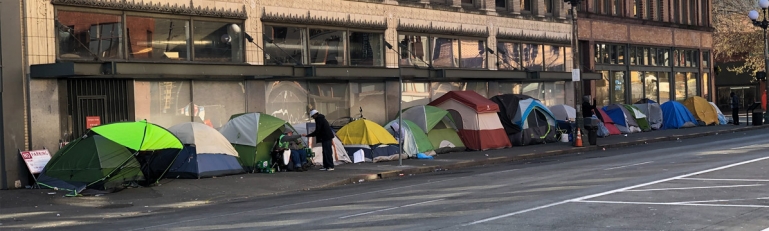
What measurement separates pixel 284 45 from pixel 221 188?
8578mm

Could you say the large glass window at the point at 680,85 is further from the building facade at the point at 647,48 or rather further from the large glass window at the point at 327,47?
the large glass window at the point at 327,47

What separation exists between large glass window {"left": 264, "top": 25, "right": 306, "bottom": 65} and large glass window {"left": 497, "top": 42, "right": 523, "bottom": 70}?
1120cm

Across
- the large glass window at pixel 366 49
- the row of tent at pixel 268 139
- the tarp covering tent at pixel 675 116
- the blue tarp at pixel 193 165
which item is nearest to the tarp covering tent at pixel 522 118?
the row of tent at pixel 268 139

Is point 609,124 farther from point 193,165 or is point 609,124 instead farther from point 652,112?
point 193,165

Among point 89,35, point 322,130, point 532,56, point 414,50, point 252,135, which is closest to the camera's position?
point 89,35

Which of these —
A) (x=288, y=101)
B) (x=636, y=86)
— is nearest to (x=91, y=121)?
(x=288, y=101)

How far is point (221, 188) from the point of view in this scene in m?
18.7

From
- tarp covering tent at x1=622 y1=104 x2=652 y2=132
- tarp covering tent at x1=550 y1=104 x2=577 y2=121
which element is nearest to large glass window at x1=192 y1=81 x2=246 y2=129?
tarp covering tent at x1=550 y1=104 x2=577 y2=121

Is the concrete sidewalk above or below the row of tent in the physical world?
below

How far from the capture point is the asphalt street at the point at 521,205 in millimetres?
11320

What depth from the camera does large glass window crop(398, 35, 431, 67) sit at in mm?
30891

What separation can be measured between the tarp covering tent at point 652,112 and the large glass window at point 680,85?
31.9ft

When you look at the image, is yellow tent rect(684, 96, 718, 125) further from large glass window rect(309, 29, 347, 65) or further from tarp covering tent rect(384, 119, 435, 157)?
large glass window rect(309, 29, 347, 65)

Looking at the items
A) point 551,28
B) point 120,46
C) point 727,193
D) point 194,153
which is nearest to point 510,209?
point 727,193
